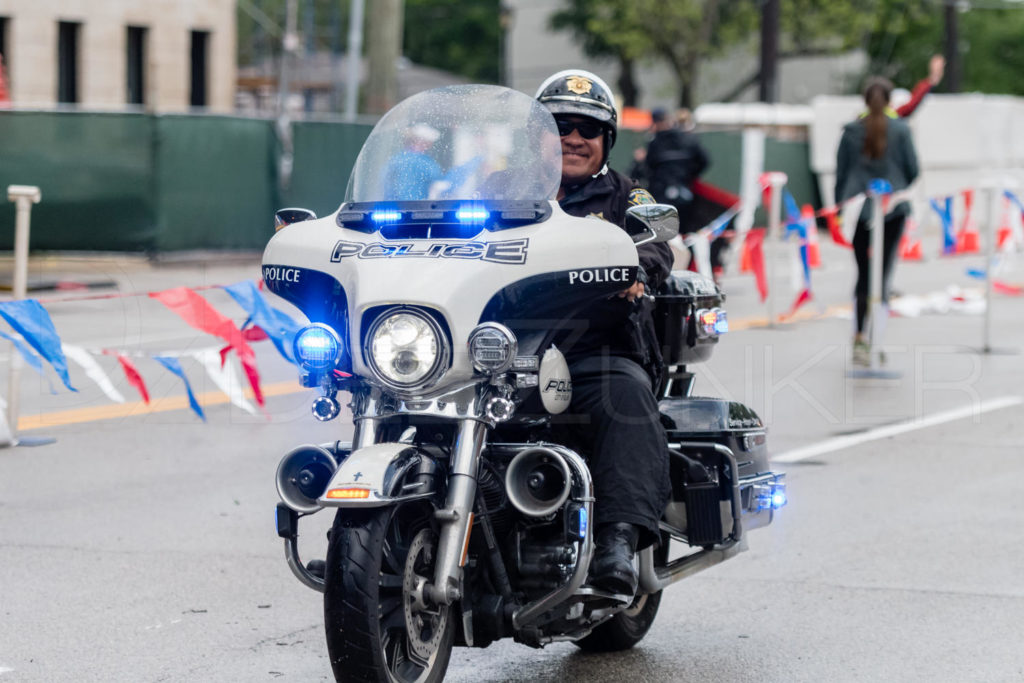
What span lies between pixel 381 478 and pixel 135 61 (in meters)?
27.3

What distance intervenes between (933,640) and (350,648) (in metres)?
2.33

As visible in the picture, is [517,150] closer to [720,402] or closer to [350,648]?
[720,402]

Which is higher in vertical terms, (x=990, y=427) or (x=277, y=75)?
(x=277, y=75)

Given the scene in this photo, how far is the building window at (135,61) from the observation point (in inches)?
1166

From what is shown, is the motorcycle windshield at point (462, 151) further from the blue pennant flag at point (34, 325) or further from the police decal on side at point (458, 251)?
the blue pennant flag at point (34, 325)

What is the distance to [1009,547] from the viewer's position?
6.78 metres

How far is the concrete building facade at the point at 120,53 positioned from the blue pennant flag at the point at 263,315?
1757cm

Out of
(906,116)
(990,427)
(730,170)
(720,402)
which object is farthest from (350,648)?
(730,170)

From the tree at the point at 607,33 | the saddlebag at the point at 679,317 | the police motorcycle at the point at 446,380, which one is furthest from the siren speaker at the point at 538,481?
the tree at the point at 607,33

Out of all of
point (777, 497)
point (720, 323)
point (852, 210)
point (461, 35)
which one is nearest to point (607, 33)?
point (461, 35)

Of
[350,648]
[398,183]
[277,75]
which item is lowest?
[350,648]

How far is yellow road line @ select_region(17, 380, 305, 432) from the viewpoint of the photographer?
30.8ft

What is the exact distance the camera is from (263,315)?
8945 millimetres

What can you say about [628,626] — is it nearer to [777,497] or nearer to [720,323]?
[777,497]
